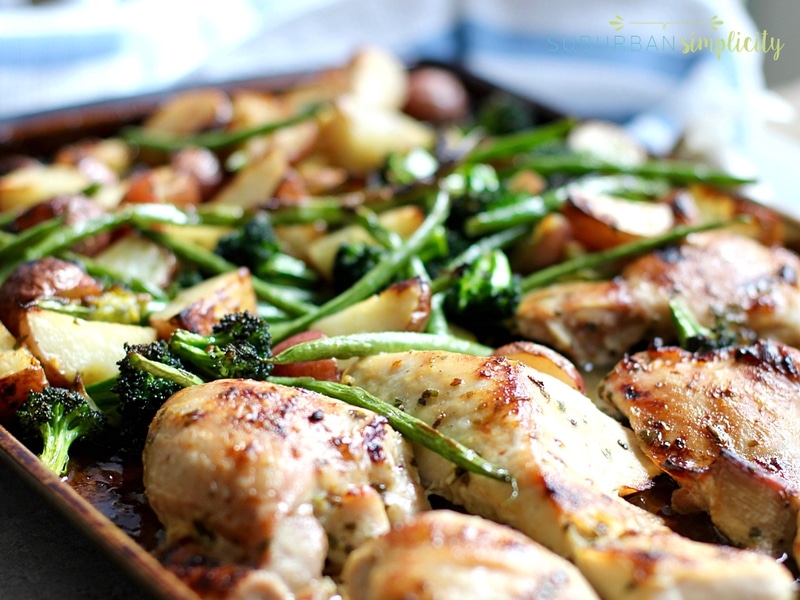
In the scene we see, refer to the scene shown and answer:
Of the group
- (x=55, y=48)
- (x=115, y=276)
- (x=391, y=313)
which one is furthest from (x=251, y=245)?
(x=55, y=48)

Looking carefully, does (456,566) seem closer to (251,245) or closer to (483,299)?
(483,299)

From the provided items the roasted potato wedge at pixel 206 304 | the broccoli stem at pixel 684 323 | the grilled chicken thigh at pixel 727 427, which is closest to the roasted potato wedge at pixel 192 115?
the roasted potato wedge at pixel 206 304

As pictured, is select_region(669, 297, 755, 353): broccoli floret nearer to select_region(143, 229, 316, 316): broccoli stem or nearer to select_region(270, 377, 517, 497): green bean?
select_region(270, 377, 517, 497): green bean

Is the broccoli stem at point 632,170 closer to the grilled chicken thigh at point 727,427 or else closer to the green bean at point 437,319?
the green bean at point 437,319

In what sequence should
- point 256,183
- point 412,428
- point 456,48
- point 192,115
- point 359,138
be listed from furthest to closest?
point 456,48, point 192,115, point 359,138, point 256,183, point 412,428

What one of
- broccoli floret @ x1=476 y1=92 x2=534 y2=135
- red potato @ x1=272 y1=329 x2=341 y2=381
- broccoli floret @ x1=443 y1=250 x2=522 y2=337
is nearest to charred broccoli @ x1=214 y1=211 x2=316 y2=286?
broccoli floret @ x1=443 y1=250 x2=522 y2=337

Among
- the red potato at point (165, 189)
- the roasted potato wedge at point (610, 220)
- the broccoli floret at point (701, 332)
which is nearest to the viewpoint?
the broccoli floret at point (701, 332)

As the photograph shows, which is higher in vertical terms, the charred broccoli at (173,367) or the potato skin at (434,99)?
the charred broccoli at (173,367)
